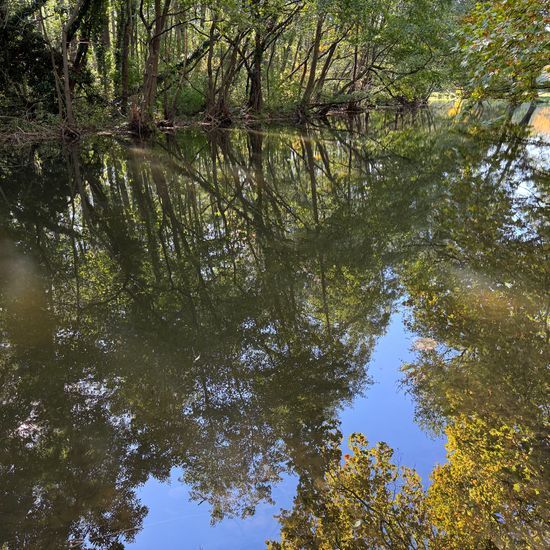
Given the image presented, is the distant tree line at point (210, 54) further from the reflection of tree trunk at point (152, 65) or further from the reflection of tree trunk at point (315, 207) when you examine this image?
the reflection of tree trunk at point (315, 207)

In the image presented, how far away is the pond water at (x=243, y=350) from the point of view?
9.75 feet

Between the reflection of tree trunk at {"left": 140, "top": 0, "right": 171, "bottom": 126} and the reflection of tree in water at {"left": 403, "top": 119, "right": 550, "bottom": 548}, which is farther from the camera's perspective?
the reflection of tree trunk at {"left": 140, "top": 0, "right": 171, "bottom": 126}

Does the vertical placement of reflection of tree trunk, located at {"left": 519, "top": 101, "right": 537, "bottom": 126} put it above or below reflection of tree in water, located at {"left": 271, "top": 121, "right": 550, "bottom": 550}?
below

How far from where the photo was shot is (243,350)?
4648mm

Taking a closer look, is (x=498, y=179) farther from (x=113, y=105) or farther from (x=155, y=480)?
(x=113, y=105)

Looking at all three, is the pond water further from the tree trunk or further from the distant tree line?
the tree trunk

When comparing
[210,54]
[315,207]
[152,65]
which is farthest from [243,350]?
[210,54]

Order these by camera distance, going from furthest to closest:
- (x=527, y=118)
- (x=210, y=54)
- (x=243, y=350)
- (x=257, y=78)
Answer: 1. (x=527, y=118)
2. (x=257, y=78)
3. (x=210, y=54)
4. (x=243, y=350)

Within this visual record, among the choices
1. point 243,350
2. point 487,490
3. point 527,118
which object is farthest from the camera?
point 527,118

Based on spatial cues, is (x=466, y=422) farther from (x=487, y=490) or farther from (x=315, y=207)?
(x=315, y=207)

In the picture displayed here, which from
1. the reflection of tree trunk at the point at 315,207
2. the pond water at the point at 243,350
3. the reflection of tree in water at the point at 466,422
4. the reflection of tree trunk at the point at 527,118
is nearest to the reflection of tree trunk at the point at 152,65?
the reflection of tree trunk at the point at 315,207

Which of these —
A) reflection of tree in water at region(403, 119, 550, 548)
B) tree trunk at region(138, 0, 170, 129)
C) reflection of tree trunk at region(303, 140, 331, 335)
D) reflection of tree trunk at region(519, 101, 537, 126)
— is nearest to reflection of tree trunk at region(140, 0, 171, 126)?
tree trunk at region(138, 0, 170, 129)

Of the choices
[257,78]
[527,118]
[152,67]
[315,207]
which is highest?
[152,67]

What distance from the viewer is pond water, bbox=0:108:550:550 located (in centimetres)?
297
